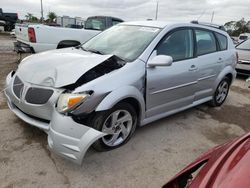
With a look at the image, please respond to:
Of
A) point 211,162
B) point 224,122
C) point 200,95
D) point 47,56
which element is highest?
point 47,56

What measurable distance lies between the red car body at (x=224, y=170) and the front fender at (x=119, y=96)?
3.98 feet

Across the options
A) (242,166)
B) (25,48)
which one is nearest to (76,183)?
(242,166)

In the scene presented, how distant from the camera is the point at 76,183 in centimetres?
257

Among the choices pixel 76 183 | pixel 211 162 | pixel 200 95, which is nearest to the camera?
pixel 211 162

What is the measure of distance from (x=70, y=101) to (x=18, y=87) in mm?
946

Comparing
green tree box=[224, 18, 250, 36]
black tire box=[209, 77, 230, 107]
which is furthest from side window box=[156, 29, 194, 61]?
green tree box=[224, 18, 250, 36]

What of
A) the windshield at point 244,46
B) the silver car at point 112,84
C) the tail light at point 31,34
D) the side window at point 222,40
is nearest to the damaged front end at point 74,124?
the silver car at point 112,84

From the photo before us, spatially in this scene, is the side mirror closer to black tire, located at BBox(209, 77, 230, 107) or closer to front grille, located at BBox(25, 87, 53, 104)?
front grille, located at BBox(25, 87, 53, 104)

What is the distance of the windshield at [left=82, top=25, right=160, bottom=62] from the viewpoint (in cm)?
345

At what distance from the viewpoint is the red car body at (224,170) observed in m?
1.36

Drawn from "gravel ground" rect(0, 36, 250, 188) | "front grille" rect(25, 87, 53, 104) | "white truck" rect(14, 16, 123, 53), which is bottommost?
"gravel ground" rect(0, 36, 250, 188)

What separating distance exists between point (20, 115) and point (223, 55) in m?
3.91

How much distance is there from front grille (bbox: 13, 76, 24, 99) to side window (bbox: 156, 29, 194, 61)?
190cm

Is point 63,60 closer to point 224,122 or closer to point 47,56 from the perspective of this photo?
point 47,56
